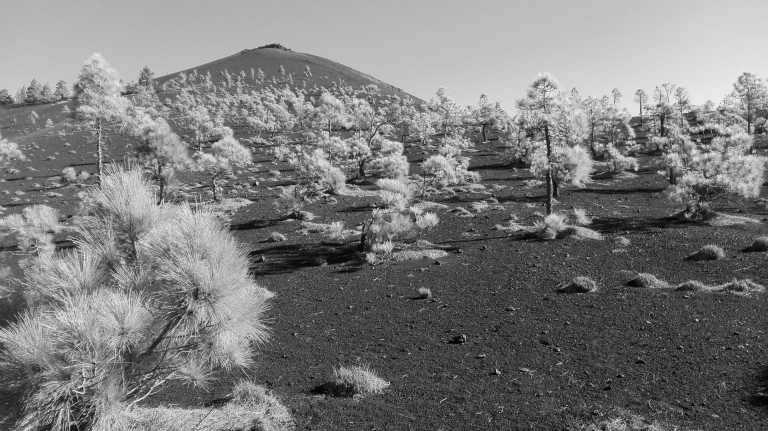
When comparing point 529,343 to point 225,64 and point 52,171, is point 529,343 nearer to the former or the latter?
point 52,171

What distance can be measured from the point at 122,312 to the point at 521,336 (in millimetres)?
9309

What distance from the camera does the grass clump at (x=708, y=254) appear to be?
15.6 metres

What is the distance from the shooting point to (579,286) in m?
13.3

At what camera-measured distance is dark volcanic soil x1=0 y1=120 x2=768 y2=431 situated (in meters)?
7.22

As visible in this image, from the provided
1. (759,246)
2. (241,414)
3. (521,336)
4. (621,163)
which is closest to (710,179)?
(759,246)

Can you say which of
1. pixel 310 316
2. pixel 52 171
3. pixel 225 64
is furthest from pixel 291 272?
pixel 225 64

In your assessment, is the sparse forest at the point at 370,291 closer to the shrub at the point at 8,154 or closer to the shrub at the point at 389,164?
the shrub at the point at 389,164

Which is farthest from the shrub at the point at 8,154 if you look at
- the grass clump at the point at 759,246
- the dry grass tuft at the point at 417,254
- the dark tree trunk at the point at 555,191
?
the grass clump at the point at 759,246

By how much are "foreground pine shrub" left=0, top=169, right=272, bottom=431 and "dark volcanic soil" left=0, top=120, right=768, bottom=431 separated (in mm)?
3391

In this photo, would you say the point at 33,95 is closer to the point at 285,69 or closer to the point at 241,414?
the point at 285,69

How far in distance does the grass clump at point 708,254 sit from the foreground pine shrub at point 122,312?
17.7 m

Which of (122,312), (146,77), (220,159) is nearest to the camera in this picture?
(122,312)

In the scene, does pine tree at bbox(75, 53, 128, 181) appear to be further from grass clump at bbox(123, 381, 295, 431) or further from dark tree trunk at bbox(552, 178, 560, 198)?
dark tree trunk at bbox(552, 178, 560, 198)

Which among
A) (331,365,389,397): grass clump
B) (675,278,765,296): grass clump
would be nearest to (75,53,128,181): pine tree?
(331,365,389,397): grass clump
